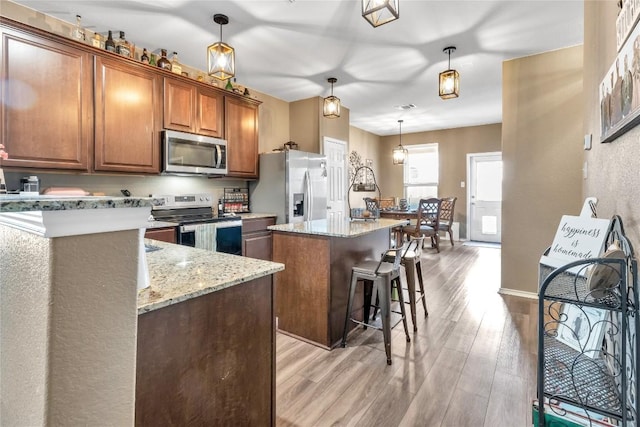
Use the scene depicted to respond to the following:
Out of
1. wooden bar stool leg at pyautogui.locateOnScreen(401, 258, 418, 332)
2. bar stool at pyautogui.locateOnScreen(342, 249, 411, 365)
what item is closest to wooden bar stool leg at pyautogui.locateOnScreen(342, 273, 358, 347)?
bar stool at pyautogui.locateOnScreen(342, 249, 411, 365)

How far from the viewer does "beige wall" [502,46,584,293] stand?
3.14m

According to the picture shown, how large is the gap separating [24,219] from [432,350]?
2371mm

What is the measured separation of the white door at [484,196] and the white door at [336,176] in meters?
3.17

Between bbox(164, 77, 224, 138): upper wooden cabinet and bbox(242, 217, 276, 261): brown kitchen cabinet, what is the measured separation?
1.10 metres

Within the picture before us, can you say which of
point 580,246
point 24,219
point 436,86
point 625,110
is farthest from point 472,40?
point 24,219

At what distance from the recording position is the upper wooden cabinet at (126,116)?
2633 mm

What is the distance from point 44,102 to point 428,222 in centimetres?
541

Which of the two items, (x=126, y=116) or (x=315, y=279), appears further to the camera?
(x=126, y=116)

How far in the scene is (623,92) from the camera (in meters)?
1.08

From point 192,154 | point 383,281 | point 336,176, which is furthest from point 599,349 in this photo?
point 336,176

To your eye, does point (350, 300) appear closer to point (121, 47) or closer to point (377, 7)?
point (377, 7)

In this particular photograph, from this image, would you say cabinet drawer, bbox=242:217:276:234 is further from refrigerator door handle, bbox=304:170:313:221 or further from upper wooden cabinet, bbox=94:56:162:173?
upper wooden cabinet, bbox=94:56:162:173

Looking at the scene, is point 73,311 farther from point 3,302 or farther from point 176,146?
point 176,146

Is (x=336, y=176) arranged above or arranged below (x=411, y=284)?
above
